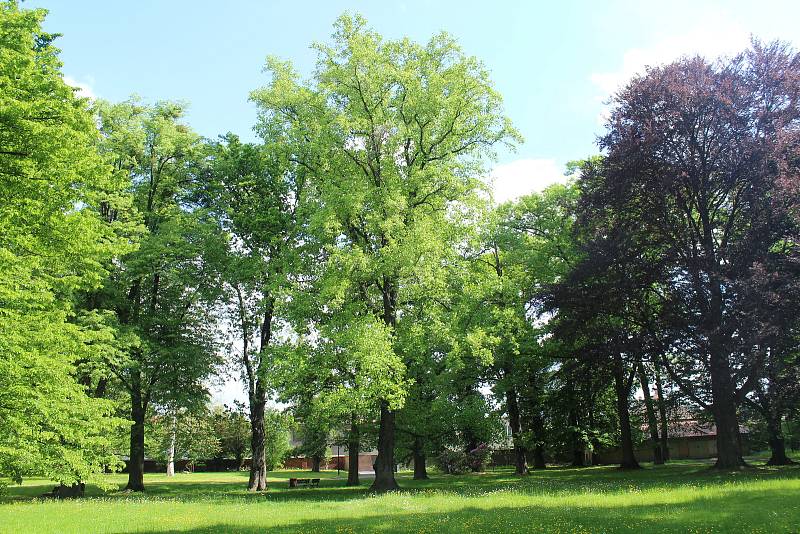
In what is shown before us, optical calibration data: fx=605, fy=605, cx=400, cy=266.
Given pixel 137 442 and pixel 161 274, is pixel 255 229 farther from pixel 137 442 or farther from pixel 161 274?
pixel 137 442

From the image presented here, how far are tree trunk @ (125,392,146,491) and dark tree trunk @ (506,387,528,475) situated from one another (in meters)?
22.4

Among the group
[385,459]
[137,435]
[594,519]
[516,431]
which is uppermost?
[137,435]

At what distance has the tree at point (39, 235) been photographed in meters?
16.5

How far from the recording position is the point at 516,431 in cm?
4097

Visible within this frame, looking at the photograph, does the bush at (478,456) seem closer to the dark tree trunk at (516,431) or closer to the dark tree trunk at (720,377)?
the dark tree trunk at (516,431)

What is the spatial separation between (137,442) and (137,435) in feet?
1.64

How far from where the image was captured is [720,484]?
21594 millimetres

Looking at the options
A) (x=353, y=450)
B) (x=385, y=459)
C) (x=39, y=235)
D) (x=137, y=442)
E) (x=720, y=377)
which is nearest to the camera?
(x=39, y=235)

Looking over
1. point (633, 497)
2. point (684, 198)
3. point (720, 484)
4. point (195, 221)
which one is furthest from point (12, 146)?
point (684, 198)

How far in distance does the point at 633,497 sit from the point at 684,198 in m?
16.4

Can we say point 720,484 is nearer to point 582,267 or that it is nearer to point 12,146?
point 582,267

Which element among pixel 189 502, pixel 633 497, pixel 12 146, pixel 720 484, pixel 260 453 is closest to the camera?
pixel 12 146

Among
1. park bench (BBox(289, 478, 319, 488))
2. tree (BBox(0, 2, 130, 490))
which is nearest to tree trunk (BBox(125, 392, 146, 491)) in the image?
park bench (BBox(289, 478, 319, 488))

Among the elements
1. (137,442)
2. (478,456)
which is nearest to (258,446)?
(137,442)
